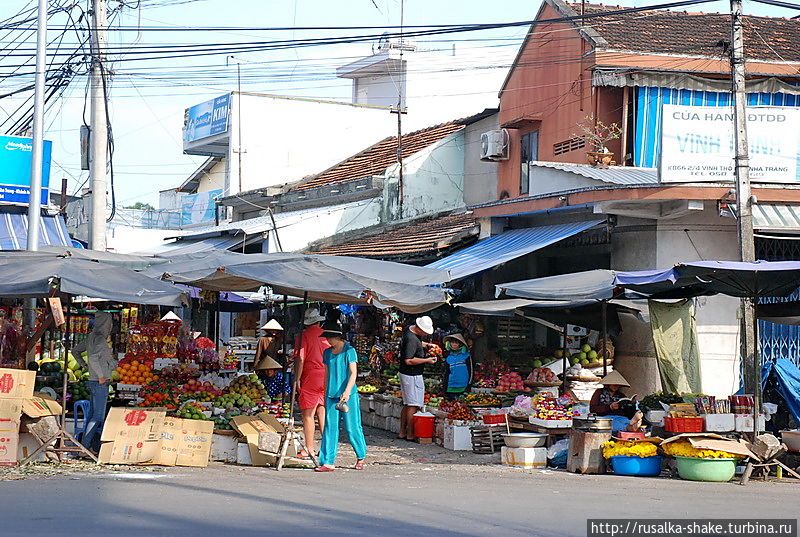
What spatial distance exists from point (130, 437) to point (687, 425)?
641 centimetres

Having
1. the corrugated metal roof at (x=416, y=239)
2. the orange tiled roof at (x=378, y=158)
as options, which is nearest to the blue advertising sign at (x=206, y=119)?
the orange tiled roof at (x=378, y=158)

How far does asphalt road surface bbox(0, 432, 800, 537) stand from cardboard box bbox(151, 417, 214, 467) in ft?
0.80

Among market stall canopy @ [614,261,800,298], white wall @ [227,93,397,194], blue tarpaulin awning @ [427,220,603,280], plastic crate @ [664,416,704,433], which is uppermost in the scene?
white wall @ [227,93,397,194]

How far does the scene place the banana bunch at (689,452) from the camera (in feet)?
36.4

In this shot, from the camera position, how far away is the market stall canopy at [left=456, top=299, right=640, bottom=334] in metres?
15.4

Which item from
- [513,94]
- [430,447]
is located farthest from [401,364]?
[513,94]

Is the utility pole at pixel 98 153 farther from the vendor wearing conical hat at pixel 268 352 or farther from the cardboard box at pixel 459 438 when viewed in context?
the cardboard box at pixel 459 438

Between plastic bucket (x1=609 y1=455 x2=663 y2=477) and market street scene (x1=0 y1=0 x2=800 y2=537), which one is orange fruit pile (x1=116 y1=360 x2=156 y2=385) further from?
plastic bucket (x1=609 y1=455 x2=663 y2=477)

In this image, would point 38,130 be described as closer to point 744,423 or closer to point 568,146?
point 568,146

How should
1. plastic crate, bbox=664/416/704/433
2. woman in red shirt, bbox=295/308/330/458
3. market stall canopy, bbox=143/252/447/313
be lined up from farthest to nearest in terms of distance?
1. woman in red shirt, bbox=295/308/330/458
2. plastic crate, bbox=664/416/704/433
3. market stall canopy, bbox=143/252/447/313

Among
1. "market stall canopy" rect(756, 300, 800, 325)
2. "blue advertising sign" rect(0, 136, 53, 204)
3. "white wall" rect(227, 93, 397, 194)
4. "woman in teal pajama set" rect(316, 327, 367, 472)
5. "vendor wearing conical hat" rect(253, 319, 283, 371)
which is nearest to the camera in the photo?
"woman in teal pajama set" rect(316, 327, 367, 472)

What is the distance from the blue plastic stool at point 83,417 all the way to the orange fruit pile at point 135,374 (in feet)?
2.52

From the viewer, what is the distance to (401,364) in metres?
15.5

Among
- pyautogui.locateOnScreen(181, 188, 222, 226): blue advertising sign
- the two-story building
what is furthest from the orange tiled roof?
pyautogui.locateOnScreen(181, 188, 222, 226): blue advertising sign
